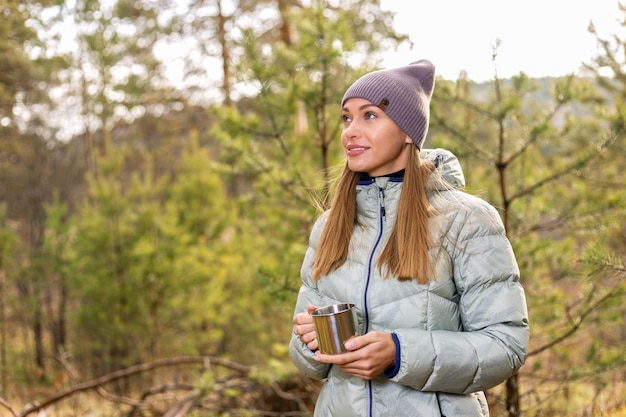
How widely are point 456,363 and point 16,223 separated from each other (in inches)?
539

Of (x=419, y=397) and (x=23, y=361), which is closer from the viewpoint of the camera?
(x=419, y=397)

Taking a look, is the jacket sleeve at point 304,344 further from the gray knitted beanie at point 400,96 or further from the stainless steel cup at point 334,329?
the gray knitted beanie at point 400,96

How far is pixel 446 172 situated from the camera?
1848 mm

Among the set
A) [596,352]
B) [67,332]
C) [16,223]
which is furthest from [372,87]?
[16,223]

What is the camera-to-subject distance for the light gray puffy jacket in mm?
1560

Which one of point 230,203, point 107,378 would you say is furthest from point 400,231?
point 230,203

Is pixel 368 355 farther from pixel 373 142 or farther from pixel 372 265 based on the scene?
pixel 373 142

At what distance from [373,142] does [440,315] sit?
0.55 meters

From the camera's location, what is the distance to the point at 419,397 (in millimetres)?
1630

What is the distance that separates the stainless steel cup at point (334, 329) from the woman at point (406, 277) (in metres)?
0.02

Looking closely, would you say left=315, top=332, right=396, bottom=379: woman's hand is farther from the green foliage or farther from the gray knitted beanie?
the green foliage

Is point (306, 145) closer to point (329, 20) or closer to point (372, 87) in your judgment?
point (329, 20)

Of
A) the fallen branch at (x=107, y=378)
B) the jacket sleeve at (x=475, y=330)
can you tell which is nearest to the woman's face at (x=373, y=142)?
the jacket sleeve at (x=475, y=330)

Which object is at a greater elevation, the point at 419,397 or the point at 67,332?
the point at 419,397
